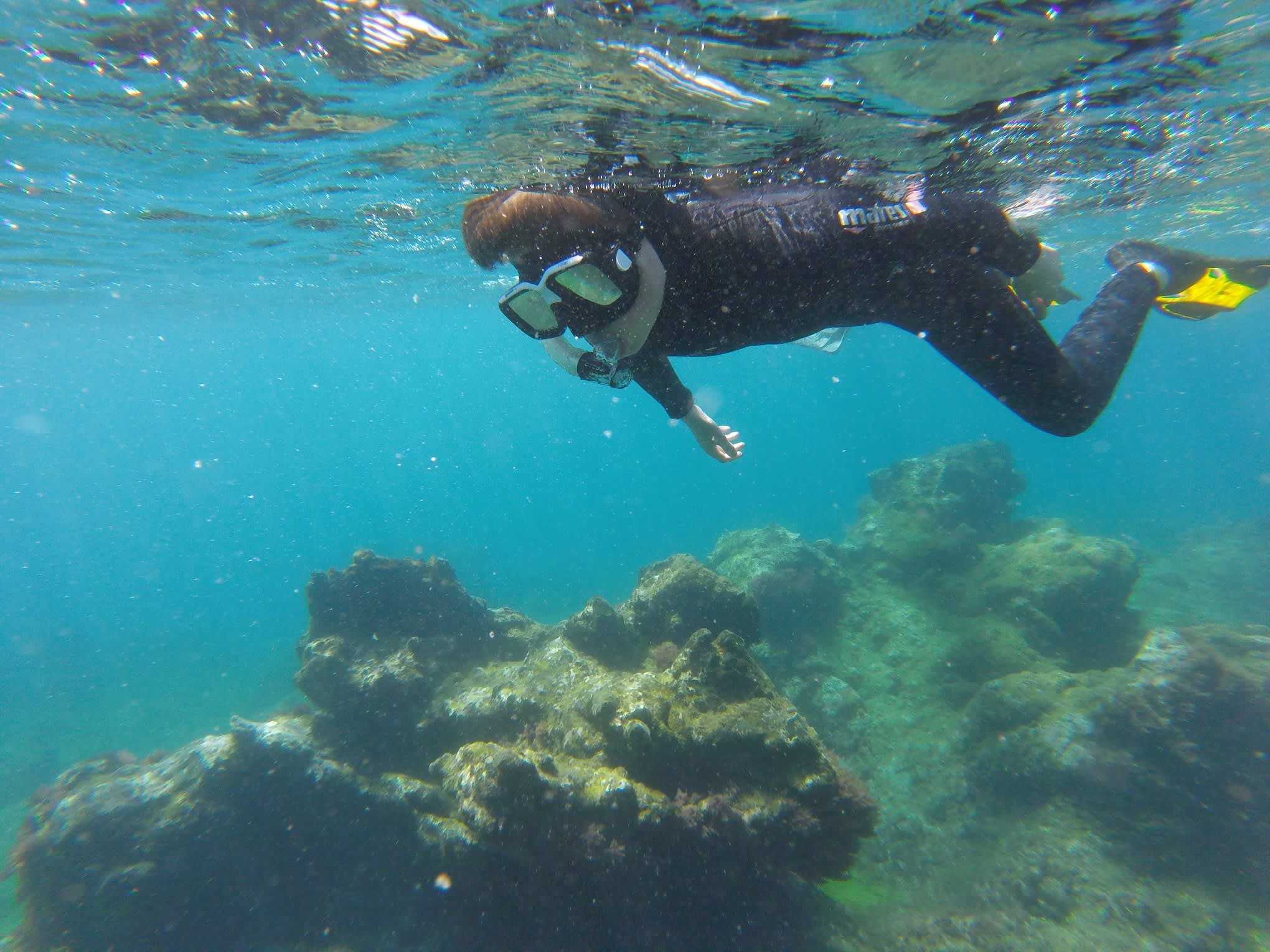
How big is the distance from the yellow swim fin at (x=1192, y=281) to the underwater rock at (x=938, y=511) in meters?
10.4

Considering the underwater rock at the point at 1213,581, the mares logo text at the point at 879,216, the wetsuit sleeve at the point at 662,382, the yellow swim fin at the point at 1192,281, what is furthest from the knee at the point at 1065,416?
the underwater rock at the point at 1213,581

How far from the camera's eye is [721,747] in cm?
553

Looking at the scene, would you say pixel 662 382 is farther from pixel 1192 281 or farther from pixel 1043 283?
pixel 1192 281

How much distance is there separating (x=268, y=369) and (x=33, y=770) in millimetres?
65563

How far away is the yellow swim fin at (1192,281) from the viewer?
145 inches

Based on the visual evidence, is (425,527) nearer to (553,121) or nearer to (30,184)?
(30,184)

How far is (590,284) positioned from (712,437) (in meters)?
2.00

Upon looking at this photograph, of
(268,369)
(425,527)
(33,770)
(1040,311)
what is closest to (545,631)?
(1040,311)

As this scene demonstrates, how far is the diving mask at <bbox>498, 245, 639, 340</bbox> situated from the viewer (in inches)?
85.3

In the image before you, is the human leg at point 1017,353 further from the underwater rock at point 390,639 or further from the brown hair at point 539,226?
the underwater rock at point 390,639

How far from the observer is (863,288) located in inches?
112

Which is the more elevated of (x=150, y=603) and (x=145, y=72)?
(x=145, y=72)

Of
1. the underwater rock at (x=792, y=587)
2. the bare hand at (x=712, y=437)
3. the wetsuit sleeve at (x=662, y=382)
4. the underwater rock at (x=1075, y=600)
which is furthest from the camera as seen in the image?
the underwater rock at (x=792, y=587)

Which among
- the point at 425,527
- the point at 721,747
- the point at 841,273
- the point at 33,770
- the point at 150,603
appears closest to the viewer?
the point at 841,273
